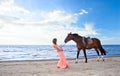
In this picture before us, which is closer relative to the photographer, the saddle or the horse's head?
the horse's head

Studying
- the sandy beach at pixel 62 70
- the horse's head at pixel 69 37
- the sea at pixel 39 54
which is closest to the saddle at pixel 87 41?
the horse's head at pixel 69 37

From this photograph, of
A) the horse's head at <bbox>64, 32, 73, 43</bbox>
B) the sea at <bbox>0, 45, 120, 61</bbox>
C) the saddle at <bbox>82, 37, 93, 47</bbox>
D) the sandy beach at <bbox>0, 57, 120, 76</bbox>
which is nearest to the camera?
the sandy beach at <bbox>0, 57, 120, 76</bbox>

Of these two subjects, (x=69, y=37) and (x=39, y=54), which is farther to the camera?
(x=39, y=54)

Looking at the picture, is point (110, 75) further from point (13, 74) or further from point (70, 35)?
point (70, 35)

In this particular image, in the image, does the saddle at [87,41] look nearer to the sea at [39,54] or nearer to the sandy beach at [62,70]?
the sandy beach at [62,70]

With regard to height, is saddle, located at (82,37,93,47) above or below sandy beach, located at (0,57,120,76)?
above

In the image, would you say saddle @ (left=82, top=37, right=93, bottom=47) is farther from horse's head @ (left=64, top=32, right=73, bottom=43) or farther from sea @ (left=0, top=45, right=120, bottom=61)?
sea @ (left=0, top=45, right=120, bottom=61)

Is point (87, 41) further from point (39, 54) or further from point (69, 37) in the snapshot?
point (39, 54)

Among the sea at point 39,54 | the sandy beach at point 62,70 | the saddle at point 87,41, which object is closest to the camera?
the sandy beach at point 62,70

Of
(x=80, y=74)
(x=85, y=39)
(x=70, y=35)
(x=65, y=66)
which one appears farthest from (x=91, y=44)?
(x=80, y=74)

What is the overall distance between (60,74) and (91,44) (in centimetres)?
643

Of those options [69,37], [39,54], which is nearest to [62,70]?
[69,37]

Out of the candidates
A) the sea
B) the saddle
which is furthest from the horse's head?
the sea

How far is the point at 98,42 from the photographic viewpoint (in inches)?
637
